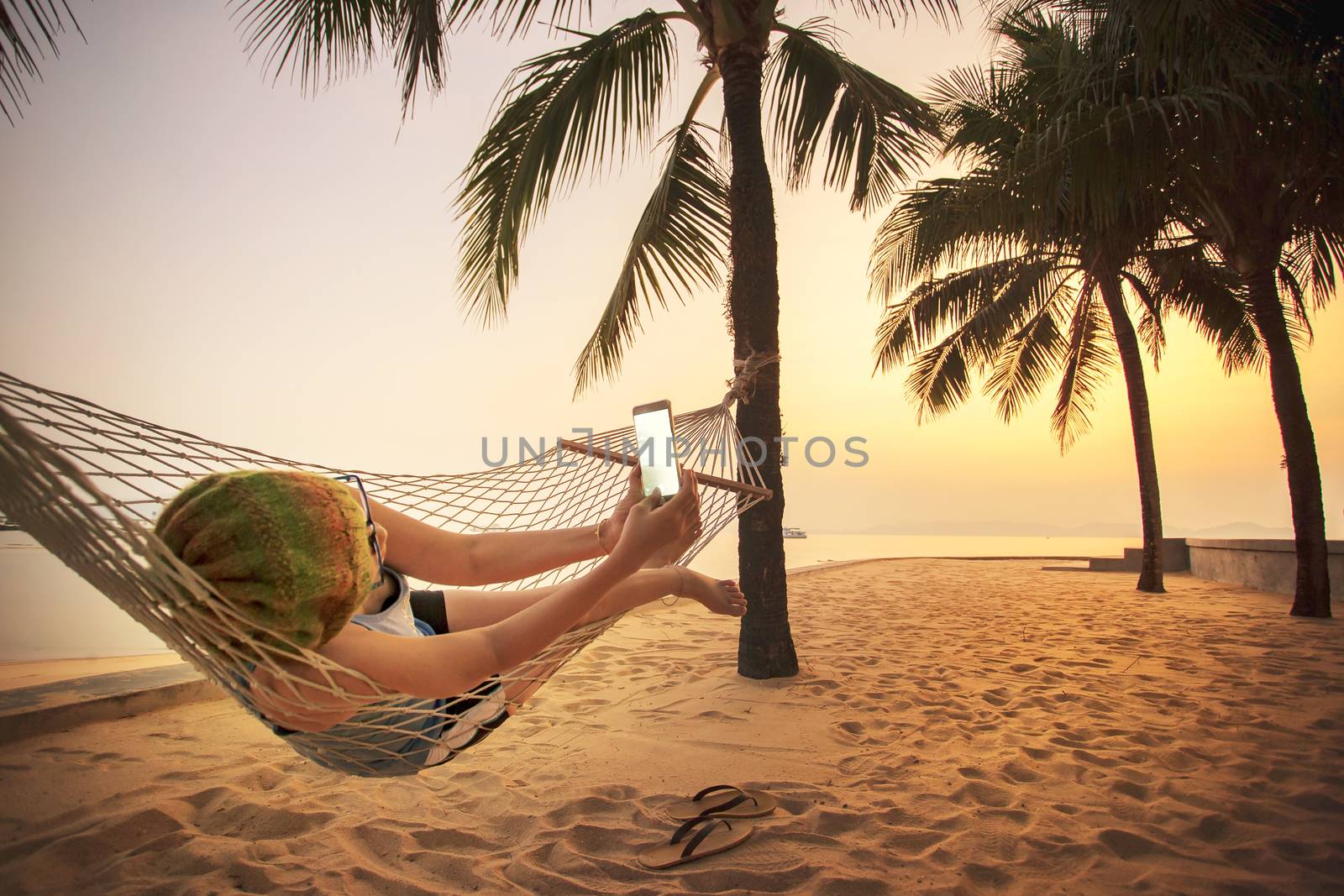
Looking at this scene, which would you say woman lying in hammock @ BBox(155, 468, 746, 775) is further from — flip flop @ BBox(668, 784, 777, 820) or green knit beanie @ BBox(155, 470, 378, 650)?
flip flop @ BBox(668, 784, 777, 820)

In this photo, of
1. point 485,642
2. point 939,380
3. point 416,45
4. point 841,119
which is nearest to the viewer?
point 485,642

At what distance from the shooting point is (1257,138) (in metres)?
3.51

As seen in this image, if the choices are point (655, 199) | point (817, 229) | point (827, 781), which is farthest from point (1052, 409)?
point (827, 781)

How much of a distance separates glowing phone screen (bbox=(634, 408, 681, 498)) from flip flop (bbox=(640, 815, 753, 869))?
0.65m

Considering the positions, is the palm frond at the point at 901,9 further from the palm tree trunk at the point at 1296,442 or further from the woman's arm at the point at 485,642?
the palm tree trunk at the point at 1296,442

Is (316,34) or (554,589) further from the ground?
(316,34)

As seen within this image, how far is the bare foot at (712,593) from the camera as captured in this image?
1298 mm

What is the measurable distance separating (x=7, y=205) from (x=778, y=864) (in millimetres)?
7336

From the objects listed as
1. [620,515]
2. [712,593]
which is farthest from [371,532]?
[712,593]

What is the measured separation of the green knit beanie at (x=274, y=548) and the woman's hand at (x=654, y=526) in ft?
1.08

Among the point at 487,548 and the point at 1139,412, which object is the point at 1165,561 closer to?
the point at 1139,412

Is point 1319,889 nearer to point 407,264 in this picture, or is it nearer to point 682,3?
point 682,3

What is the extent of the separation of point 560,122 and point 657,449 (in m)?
1.95

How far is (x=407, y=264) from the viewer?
918cm
